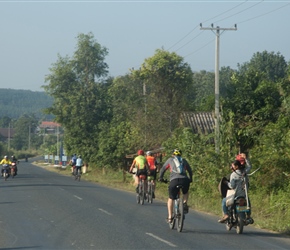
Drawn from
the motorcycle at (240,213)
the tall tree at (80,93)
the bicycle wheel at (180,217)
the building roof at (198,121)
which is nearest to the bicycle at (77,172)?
the building roof at (198,121)

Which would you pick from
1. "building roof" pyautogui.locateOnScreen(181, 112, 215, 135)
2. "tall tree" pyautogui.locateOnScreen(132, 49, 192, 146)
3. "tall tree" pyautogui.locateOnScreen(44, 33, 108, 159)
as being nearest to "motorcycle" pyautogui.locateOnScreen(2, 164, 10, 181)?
"tall tree" pyautogui.locateOnScreen(132, 49, 192, 146)

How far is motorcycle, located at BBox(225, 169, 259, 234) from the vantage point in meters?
14.7

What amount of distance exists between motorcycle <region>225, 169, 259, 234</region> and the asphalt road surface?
0.69ft

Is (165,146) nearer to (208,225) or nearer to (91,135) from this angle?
(208,225)

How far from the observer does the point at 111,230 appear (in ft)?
49.5

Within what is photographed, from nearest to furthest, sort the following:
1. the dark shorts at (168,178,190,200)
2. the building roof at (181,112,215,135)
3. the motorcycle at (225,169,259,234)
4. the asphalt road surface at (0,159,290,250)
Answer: the asphalt road surface at (0,159,290,250)
the motorcycle at (225,169,259,234)
the dark shorts at (168,178,190,200)
the building roof at (181,112,215,135)

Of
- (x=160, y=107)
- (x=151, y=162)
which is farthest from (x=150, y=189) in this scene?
(x=160, y=107)

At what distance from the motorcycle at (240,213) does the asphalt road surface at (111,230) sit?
0.69 ft

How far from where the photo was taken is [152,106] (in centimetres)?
4322

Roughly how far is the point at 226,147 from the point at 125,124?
24.0 meters

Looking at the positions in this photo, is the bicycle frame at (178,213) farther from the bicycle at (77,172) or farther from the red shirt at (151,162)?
the bicycle at (77,172)

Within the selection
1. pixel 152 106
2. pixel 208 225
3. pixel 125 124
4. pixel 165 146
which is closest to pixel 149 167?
pixel 208 225

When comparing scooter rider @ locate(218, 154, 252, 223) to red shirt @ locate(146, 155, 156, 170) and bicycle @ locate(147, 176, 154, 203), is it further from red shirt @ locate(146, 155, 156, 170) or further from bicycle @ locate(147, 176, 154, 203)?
red shirt @ locate(146, 155, 156, 170)

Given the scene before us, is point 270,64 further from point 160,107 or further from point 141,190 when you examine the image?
point 141,190
